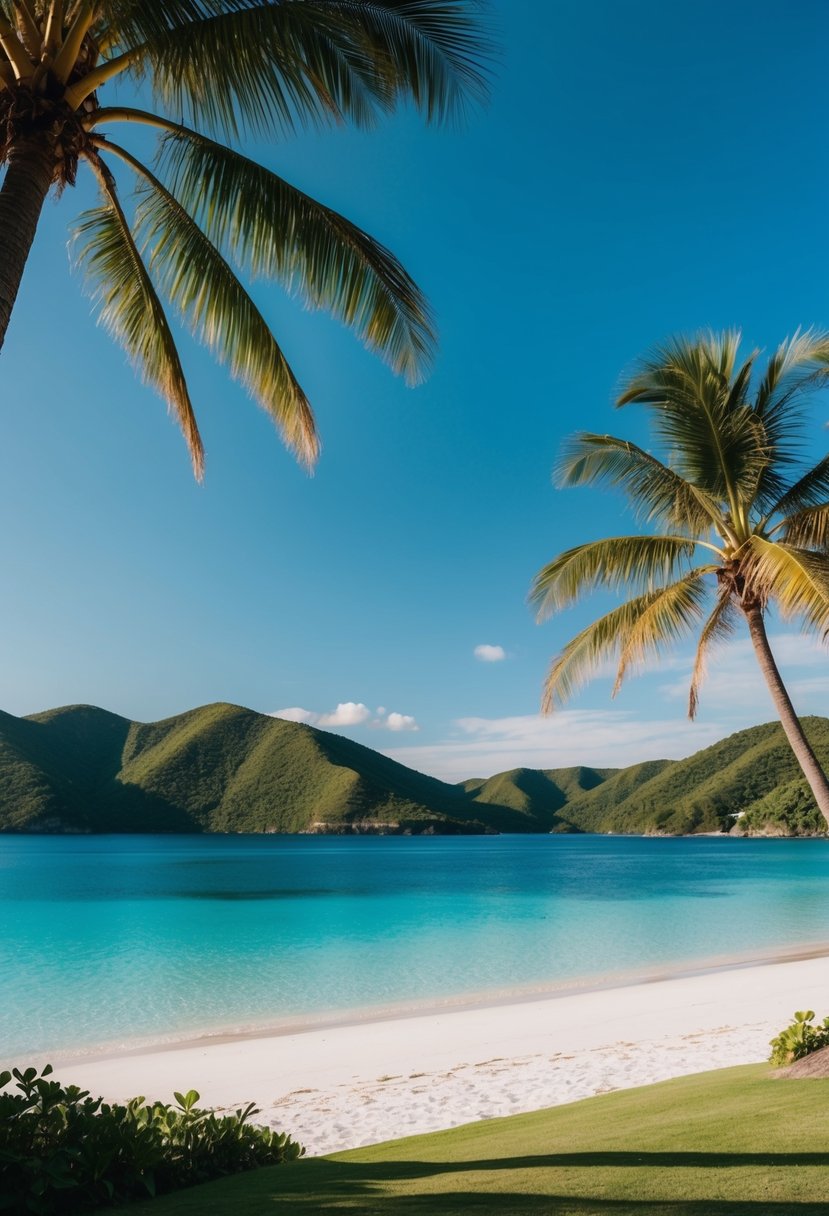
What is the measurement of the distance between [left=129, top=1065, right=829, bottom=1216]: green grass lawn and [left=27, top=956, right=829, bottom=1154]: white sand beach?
6.19 ft

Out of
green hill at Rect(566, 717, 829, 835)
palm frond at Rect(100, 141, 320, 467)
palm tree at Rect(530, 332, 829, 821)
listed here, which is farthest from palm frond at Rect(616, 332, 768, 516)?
green hill at Rect(566, 717, 829, 835)

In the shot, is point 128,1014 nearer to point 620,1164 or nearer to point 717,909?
point 620,1164

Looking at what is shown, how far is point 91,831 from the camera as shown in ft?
360

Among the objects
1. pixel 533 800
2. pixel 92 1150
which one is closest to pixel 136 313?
pixel 92 1150

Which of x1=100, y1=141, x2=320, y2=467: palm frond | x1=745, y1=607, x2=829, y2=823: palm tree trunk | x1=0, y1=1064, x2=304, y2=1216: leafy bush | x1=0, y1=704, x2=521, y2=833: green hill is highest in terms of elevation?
x1=100, y1=141, x2=320, y2=467: palm frond

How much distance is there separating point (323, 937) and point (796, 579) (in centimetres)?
2003

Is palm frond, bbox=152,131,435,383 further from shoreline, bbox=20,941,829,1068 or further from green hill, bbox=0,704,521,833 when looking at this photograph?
green hill, bbox=0,704,521,833

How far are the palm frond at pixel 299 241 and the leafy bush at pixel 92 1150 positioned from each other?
5187 millimetres

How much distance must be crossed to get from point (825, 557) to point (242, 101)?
5.86 m

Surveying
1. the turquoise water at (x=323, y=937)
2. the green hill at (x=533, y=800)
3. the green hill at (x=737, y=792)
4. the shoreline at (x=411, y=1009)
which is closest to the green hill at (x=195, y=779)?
the green hill at (x=737, y=792)

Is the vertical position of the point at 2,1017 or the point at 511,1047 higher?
the point at 511,1047

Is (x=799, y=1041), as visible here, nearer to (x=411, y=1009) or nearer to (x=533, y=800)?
(x=411, y=1009)

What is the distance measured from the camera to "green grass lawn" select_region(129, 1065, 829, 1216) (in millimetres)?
2445

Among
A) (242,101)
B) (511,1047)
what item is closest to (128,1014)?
(511,1047)
